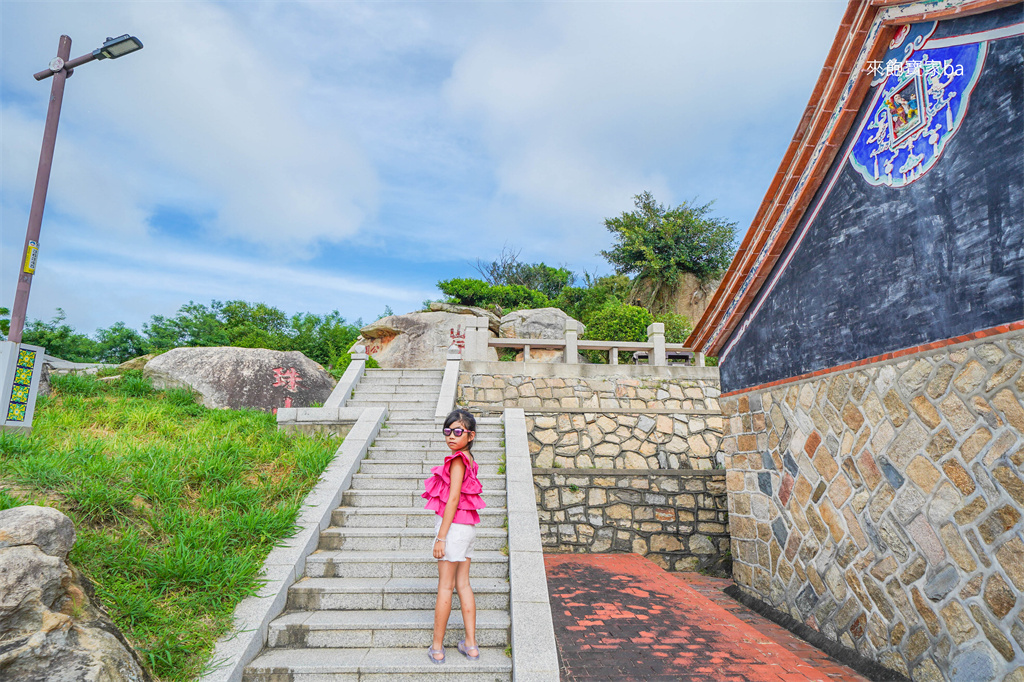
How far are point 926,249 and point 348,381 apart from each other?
9.46 metres

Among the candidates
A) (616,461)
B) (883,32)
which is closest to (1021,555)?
(883,32)

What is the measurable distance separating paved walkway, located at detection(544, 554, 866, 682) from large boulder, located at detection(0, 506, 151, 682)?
10.1 feet

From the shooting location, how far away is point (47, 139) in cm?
691

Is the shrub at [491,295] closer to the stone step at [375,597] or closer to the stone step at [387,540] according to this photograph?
the stone step at [387,540]

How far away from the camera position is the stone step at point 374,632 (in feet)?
13.4

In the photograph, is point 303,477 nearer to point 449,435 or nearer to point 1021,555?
point 449,435

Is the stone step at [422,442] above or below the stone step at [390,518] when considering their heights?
above

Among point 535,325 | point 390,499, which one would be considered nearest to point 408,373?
point 390,499

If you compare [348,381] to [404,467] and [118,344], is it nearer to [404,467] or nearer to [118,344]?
[404,467]

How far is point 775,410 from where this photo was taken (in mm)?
6184

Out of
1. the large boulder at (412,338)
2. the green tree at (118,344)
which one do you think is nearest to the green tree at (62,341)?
the green tree at (118,344)

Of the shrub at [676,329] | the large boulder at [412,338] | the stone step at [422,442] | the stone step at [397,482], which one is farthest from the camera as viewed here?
the large boulder at [412,338]

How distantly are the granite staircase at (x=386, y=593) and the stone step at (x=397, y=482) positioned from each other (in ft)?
0.04

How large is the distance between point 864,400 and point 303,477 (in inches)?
228
